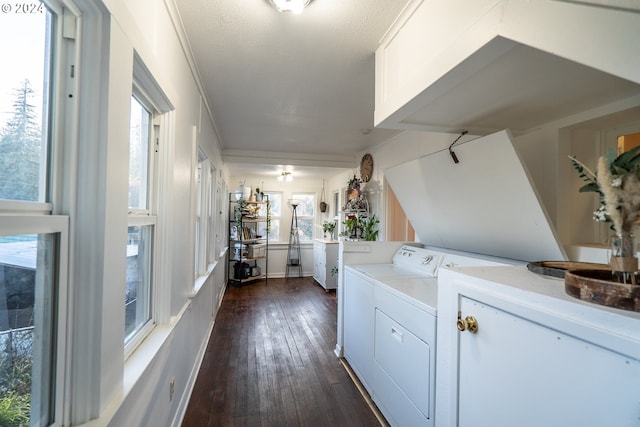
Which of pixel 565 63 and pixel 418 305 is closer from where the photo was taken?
pixel 565 63

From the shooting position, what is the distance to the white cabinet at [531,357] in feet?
1.94

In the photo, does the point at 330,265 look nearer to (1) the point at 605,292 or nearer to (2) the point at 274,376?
(2) the point at 274,376

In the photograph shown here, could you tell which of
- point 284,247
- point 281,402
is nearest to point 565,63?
point 281,402

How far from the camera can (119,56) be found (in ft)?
2.56

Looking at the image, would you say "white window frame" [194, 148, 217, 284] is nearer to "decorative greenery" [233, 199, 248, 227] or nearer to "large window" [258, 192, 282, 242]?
"decorative greenery" [233, 199, 248, 227]

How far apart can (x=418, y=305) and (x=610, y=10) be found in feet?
4.06

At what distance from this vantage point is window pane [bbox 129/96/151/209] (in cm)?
114

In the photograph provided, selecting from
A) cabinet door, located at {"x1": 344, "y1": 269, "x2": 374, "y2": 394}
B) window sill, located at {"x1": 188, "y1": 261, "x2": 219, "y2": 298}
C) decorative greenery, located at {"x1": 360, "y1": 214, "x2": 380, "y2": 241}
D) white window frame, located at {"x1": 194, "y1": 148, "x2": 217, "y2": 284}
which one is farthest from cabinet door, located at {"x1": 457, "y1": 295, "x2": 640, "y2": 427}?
decorative greenery, located at {"x1": 360, "y1": 214, "x2": 380, "y2": 241}

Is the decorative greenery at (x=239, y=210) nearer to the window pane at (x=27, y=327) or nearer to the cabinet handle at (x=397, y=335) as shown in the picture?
the cabinet handle at (x=397, y=335)

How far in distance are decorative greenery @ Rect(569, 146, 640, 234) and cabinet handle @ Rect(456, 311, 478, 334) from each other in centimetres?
48

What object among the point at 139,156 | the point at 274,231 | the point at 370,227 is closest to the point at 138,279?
the point at 139,156

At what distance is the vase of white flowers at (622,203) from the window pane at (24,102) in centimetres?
134

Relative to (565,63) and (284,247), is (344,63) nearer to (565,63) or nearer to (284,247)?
(565,63)

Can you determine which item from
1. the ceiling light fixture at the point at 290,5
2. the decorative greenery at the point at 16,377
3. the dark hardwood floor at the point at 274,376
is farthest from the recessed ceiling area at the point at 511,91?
the dark hardwood floor at the point at 274,376
